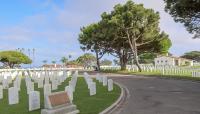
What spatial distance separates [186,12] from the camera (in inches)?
1202

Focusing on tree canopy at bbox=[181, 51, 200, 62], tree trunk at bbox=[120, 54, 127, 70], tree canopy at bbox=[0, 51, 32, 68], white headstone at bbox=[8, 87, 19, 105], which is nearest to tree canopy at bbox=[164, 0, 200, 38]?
white headstone at bbox=[8, 87, 19, 105]

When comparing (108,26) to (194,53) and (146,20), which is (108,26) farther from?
(194,53)

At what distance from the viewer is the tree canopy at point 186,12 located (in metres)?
28.2

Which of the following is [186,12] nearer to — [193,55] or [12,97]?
[12,97]

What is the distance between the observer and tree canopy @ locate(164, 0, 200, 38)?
28203mm

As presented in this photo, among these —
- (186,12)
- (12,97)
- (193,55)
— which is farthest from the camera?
(193,55)

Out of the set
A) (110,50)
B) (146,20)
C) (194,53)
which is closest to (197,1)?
(146,20)

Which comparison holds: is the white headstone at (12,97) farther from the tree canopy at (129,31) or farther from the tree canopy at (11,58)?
the tree canopy at (11,58)

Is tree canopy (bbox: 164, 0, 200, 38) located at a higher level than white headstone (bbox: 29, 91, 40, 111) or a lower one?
higher

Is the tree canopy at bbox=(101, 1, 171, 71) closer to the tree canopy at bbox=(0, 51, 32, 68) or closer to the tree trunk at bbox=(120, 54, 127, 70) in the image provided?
the tree trunk at bbox=(120, 54, 127, 70)

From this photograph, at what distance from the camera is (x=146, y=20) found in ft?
178

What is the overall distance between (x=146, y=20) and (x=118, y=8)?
4330 millimetres

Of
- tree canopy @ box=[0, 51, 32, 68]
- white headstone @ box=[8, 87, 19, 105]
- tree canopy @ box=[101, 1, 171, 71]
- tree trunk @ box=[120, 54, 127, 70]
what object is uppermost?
tree canopy @ box=[101, 1, 171, 71]

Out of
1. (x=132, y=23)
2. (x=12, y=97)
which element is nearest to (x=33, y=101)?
(x=12, y=97)
